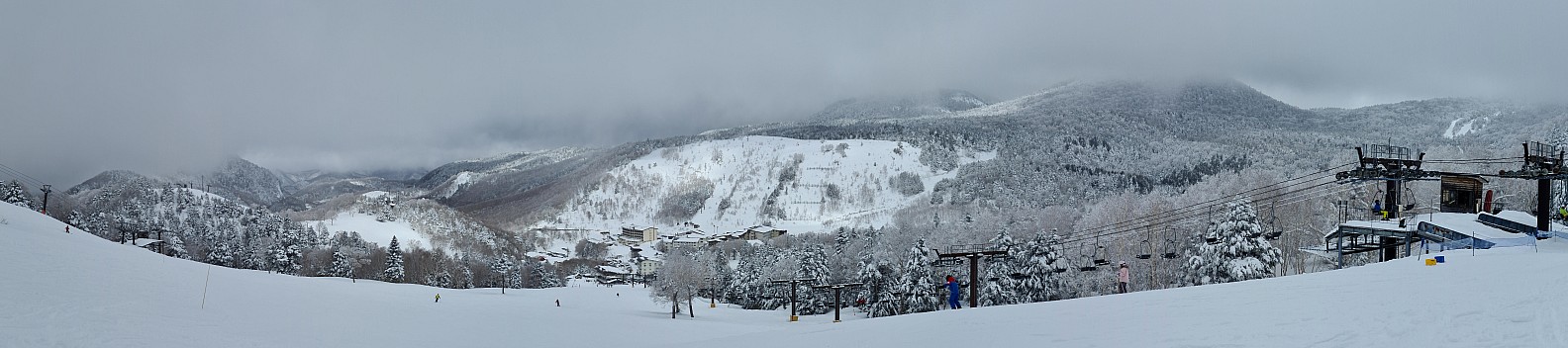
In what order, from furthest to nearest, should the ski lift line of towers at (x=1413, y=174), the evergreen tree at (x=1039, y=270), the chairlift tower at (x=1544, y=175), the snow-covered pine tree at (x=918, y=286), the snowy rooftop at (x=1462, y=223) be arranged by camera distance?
the snow-covered pine tree at (x=918, y=286) → the evergreen tree at (x=1039, y=270) → the snowy rooftop at (x=1462, y=223) → the ski lift line of towers at (x=1413, y=174) → the chairlift tower at (x=1544, y=175)

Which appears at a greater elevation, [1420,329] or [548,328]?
[1420,329]

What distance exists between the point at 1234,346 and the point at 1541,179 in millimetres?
25772

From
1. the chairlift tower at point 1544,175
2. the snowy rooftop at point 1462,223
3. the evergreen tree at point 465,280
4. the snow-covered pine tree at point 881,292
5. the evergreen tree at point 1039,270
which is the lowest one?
the evergreen tree at point 465,280

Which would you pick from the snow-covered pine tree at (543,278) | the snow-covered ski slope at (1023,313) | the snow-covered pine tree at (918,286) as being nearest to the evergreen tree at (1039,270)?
the snow-covered pine tree at (918,286)

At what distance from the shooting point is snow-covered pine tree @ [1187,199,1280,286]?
34.6 m

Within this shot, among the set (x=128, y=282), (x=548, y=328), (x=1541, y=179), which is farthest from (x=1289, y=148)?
(x=128, y=282)

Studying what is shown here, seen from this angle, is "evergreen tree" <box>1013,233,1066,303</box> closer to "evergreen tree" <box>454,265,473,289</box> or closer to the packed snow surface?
"evergreen tree" <box>454,265,473,289</box>

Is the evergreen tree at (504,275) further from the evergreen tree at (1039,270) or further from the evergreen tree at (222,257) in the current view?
the evergreen tree at (1039,270)

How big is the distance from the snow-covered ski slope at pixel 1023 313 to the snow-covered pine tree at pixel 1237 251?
→ 44.6ft

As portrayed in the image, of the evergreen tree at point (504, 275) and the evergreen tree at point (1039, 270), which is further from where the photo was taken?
the evergreen tree at point (504, 275)

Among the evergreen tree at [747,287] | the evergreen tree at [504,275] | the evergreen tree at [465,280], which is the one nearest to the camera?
the evergreen tree at [747,287]

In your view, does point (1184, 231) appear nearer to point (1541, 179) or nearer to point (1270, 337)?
point (1541, 179)

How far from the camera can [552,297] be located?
61469 mm

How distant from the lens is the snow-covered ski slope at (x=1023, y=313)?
8.63 m
